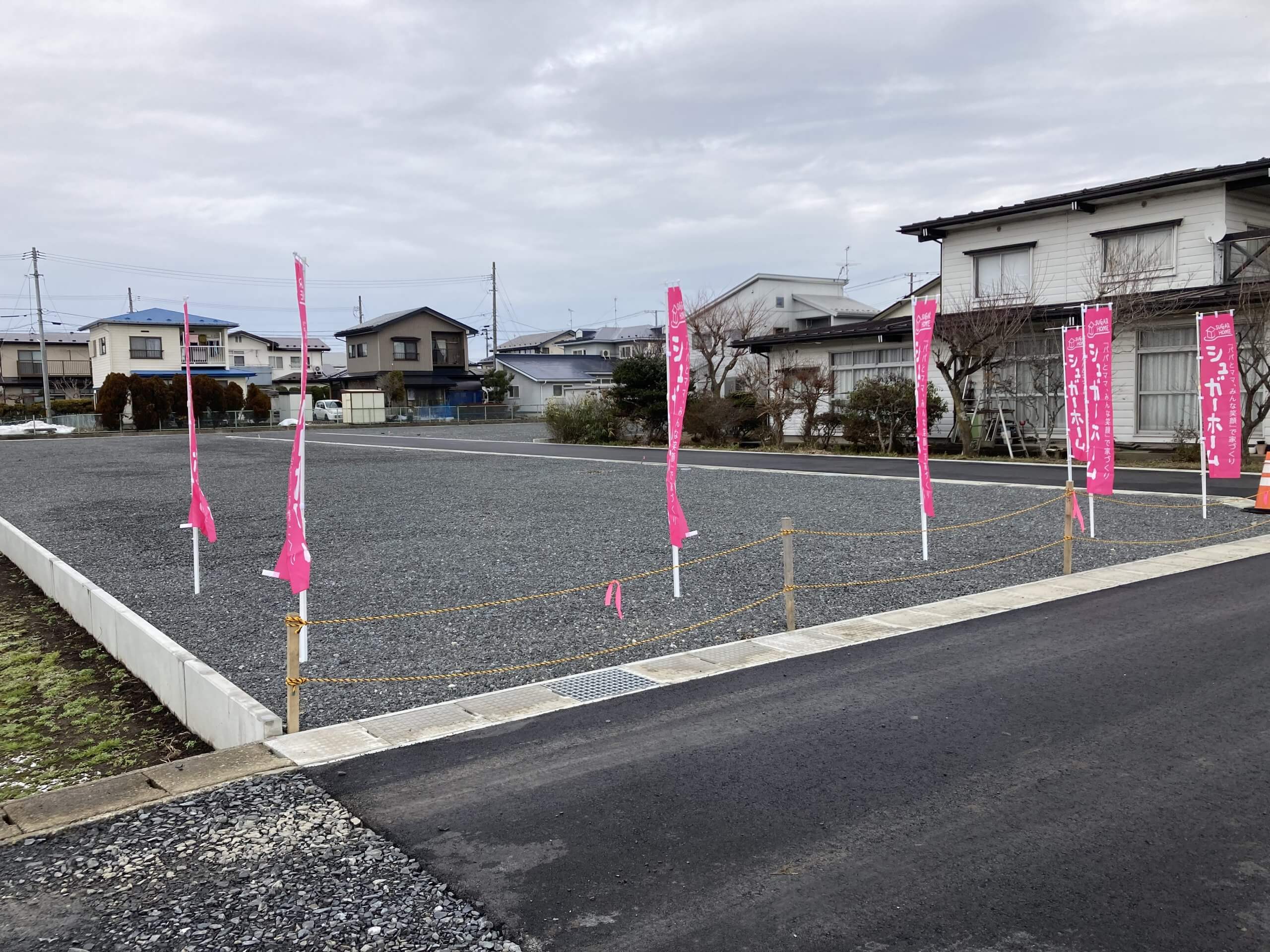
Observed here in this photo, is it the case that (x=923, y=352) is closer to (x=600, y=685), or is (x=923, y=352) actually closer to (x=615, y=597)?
(x=615, y=597)

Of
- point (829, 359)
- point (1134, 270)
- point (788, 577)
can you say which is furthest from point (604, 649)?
point (829, 359)

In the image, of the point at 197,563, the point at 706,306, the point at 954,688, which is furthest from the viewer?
the point at 706,306

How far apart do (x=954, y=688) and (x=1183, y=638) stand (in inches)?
82.8

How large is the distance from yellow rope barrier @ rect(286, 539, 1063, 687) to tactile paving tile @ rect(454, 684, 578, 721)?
45 centimetres

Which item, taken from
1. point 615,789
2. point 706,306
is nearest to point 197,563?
point 615,789

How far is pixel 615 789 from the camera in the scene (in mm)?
4086

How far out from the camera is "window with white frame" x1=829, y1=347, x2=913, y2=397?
2502cm

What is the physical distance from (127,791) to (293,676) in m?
0.93

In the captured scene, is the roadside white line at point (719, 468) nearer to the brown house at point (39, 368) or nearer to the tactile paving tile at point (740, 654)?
the tactile paving tile at point (740, 654)

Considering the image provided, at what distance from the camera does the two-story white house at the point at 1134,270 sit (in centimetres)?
1889

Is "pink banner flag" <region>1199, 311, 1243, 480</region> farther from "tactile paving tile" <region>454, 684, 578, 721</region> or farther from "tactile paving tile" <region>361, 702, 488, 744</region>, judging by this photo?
"tactile paving tile" <region>361, 702, 488, 744</region>

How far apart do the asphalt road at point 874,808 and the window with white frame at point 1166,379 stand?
1575 cm

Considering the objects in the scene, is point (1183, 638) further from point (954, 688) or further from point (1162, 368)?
point (1162, 368)

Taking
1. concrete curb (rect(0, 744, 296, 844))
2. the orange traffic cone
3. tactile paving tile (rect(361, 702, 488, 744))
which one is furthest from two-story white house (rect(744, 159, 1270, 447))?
concrete curb (rect(0, 744, 296, 844))
